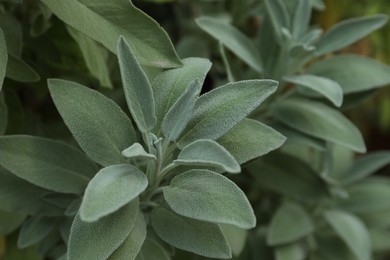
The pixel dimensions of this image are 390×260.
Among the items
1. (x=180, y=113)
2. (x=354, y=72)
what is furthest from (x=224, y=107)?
(x=354, y=72)

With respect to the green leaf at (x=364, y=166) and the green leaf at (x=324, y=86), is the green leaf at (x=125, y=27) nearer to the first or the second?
the green leaf at (x=324, y=86)

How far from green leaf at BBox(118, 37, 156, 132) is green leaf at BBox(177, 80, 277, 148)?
0.11 feet

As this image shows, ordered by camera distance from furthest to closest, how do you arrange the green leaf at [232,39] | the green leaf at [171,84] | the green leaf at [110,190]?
1. the green leaf at [232,39]
2. the green leaf at [171,84]
3. the green leaf at [110,190]

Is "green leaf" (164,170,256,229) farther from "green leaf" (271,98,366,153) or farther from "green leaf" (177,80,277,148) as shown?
"green leaf" (271,98,366,153)

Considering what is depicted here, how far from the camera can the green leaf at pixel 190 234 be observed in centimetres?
50

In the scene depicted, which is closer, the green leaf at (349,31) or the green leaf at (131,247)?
the green leaf at (131,247)

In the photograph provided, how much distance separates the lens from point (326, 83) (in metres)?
0.62

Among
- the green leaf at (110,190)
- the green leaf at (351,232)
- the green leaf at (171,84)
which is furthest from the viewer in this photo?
the green leaf at (351,232)

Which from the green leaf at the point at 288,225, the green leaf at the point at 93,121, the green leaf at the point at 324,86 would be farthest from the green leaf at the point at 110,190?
the green leaf at the point at 288,225

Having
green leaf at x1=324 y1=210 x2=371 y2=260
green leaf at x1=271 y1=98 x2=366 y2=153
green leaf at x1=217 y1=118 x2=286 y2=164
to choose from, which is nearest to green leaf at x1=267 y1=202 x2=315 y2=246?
green leaf at x1=324 y1=210 x2=371 y2=260

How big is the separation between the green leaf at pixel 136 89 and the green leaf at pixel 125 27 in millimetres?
41

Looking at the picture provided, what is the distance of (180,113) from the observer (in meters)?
0.49

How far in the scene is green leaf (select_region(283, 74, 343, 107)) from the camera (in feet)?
1.95

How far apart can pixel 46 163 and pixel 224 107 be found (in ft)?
0.55
